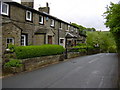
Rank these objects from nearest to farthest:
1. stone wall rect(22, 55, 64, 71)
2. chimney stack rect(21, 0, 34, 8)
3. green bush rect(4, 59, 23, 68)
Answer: green bush rect(4, 59, 23, 68), stone wall rect(22, 55, 64, 71), chimney stack rect(21, 0, 34, 8)

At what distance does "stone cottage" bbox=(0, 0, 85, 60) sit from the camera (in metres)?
14.2

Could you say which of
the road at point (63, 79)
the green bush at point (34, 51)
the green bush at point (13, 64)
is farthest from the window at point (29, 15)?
the road at point (63, 79)

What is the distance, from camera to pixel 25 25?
19.0 metres

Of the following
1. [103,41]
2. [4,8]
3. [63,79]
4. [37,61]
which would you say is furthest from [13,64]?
[103,41]

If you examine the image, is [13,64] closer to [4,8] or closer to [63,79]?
[63,79]

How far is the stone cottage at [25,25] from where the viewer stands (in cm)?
1420

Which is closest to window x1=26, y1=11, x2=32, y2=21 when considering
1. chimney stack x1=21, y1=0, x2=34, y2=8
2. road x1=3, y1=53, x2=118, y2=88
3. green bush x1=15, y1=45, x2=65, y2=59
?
chimney stack x1=21, y1=0, x2=34, y2=8

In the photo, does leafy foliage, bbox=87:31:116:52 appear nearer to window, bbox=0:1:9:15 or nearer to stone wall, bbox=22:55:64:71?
stone wall, bbox=22:55:64:71

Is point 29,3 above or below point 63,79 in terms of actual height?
above

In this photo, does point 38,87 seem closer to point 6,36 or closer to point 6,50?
point 6,50

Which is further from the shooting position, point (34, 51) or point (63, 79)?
point (34, 51)

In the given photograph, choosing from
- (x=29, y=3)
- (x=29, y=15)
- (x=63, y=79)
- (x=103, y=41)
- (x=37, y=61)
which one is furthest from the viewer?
(x=103, y=41)

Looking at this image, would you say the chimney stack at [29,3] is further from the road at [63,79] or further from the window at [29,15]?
the road at [63,79]

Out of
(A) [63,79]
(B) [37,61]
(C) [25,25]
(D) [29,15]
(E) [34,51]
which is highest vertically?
(D) [29,15]
